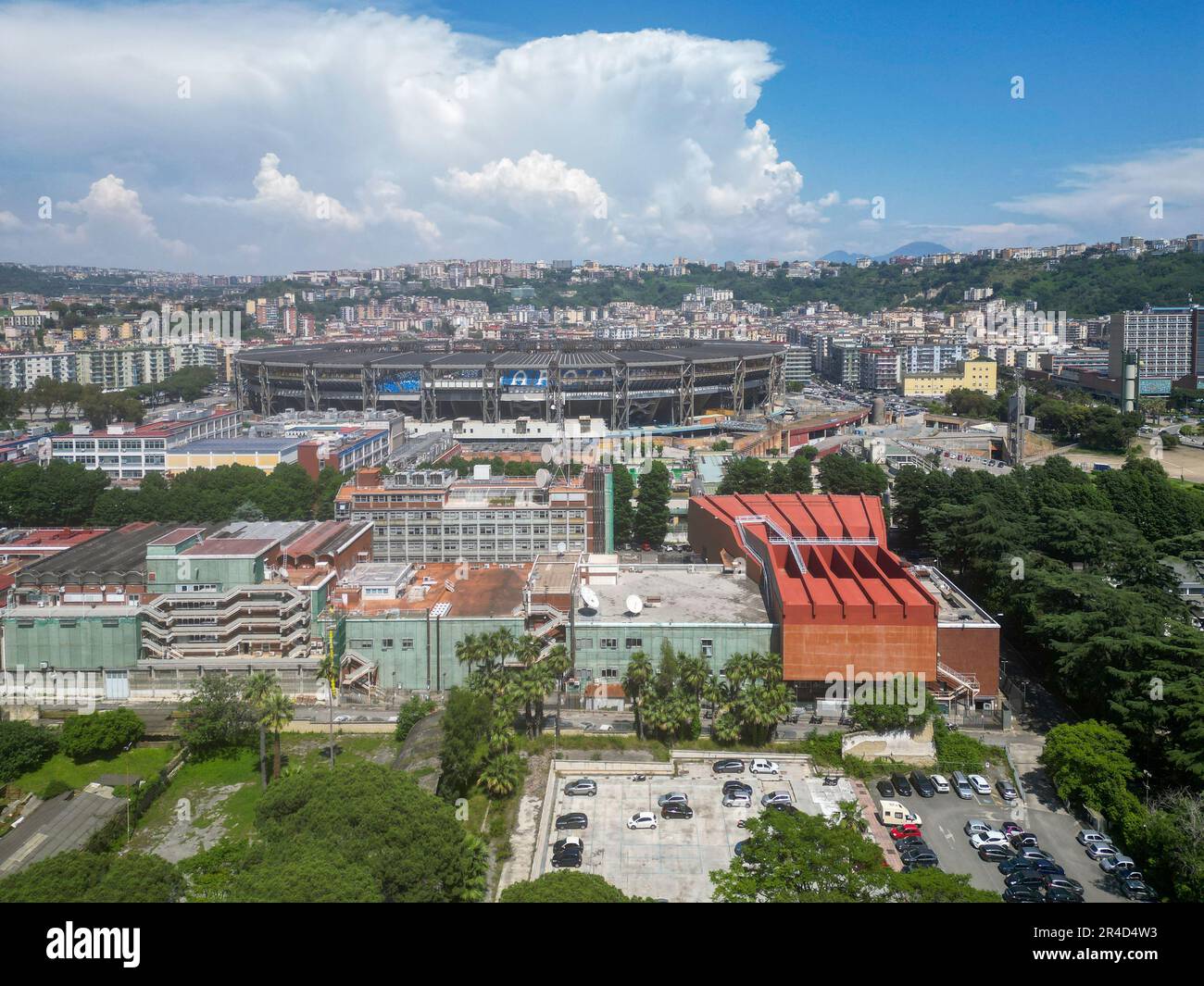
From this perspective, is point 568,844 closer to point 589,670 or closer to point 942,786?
point 589,670

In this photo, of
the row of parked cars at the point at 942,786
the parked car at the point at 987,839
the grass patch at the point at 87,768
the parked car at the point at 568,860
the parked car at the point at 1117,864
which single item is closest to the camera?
the parked car at the point at 1117,864

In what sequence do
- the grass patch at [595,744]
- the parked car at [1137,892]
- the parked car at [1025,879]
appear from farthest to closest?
the grass patch at [595,744] < the parked car at [1025,879] < the parked car at [1137,892]

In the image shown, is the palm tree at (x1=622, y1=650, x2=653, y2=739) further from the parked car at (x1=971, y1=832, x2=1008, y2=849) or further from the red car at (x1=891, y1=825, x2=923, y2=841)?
the parked car at (x1=971, y1=832, x2=1008, y2=849)

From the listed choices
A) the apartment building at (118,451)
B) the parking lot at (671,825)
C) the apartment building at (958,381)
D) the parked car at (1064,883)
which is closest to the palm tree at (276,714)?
the parking lot at (671,825)

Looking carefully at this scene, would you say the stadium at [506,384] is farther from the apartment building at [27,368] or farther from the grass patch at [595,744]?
the grass patch at [595,744]
